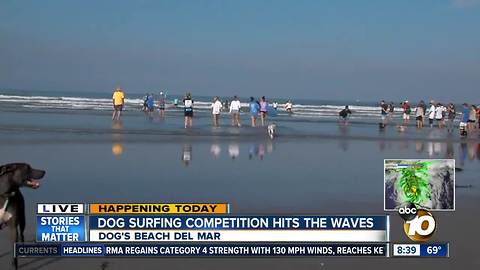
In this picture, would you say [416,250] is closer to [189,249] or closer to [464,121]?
[189,249]

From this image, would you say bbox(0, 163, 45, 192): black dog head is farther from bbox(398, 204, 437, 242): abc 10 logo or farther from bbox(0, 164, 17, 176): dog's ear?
bbox(398, 204, 437, 242): abc 10 logo

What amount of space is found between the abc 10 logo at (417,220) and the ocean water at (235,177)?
0.69 metres

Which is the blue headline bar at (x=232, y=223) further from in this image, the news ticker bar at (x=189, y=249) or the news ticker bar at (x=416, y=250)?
the news ticker bar at (x=416, y=250)

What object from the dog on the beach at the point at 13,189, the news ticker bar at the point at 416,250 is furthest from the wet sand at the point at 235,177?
the dog on the beach at the point at 13,189

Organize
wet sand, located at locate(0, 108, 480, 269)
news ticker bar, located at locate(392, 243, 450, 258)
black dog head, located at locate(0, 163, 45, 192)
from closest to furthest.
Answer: black dog head, located at locate(0, 163, 45, 192)
news ticker bar, located at locate(392, 243, 450, 258)
wet sand, located at locate(0, 108, 480, 269)

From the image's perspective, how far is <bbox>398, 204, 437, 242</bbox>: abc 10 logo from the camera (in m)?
5.22

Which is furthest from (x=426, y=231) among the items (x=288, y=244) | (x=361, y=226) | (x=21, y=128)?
(x=21, y=128)

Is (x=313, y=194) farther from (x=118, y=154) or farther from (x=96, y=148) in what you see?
(x=96, y=148)

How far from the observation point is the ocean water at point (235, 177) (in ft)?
19.8

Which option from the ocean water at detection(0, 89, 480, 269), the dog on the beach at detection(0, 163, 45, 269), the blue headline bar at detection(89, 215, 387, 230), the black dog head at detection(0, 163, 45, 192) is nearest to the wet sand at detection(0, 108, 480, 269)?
the ocean water at detection(0, 89, 480, 269)

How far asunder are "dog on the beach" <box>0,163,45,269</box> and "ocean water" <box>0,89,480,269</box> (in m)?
0.61

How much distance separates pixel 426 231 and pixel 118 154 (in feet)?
34.6

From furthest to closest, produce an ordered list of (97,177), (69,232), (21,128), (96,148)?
(21,128)
(96,148)
(97,177)
(69,232)

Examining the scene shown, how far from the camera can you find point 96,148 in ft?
51.2
